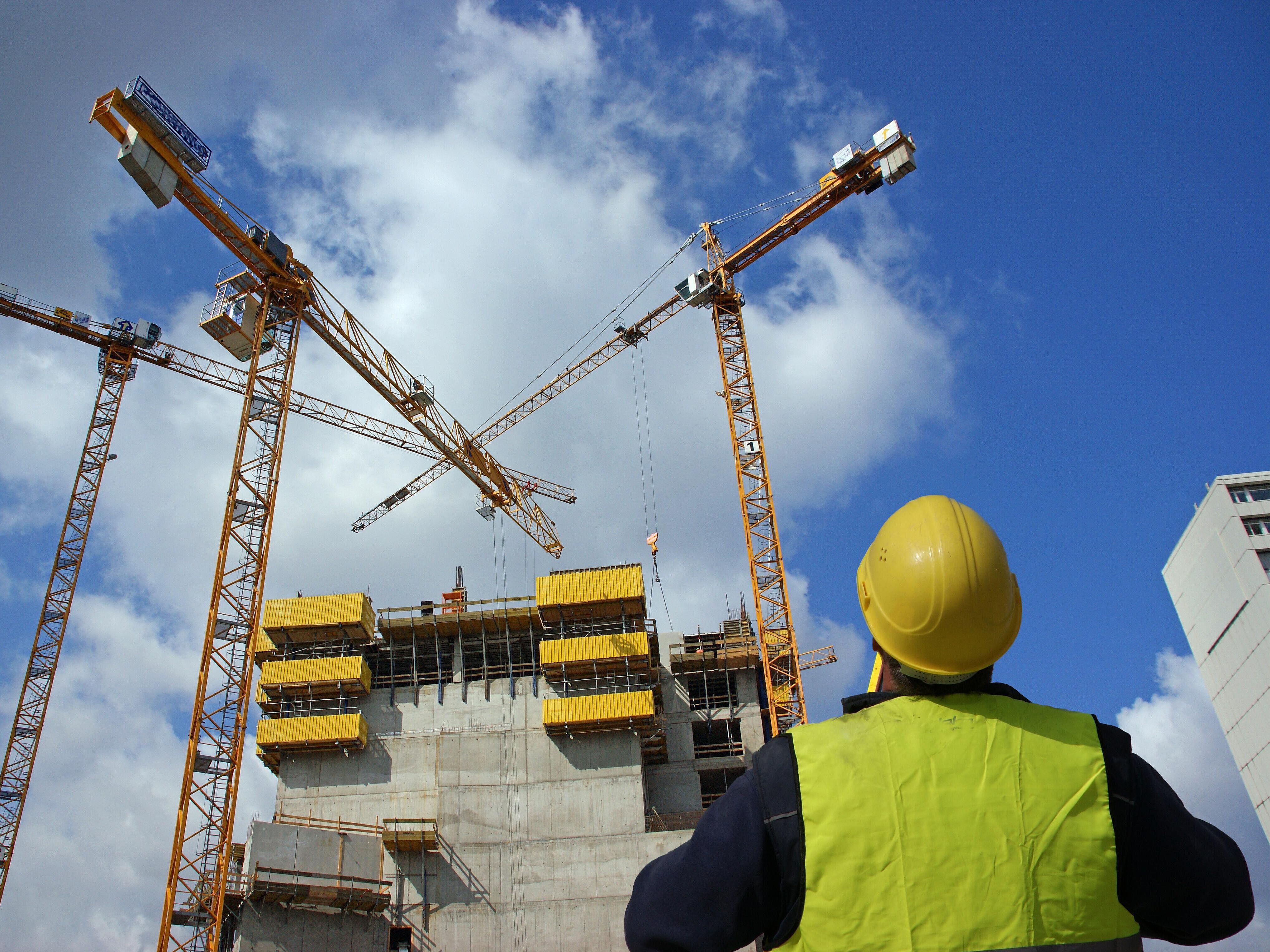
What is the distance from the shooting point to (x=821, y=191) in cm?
5091

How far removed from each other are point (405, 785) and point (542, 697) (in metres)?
7.62

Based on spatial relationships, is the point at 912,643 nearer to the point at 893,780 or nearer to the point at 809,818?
the point at 893,780

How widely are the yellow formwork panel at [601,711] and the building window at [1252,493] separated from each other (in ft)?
163

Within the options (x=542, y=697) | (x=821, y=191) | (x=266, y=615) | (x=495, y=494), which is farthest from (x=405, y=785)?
(x=821, y=191)

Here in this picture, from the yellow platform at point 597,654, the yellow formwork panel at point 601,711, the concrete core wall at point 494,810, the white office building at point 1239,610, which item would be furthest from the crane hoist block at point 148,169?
the white office building at point 1239,610

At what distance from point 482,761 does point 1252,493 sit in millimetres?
58284

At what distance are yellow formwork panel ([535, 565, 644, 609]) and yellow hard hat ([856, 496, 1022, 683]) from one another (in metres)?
46.0

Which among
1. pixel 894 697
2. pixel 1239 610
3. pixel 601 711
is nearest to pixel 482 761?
pixel 601 711

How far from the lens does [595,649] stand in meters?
46.7

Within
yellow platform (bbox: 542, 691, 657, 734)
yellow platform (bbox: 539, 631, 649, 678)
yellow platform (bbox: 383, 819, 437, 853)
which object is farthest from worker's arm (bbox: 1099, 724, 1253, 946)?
yellow platform (bbox: 539, 631, 649, 678)

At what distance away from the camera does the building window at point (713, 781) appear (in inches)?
1880

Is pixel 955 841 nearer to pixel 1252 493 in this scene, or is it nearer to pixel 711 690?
pixel 711 690

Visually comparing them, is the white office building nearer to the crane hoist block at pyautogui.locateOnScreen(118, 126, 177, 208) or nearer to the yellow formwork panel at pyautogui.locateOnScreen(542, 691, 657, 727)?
the yellow formwork panel at pyautogui.locateOnScreen(542, 691, 657, 727)

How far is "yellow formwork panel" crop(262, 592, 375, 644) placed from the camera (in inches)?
1923
